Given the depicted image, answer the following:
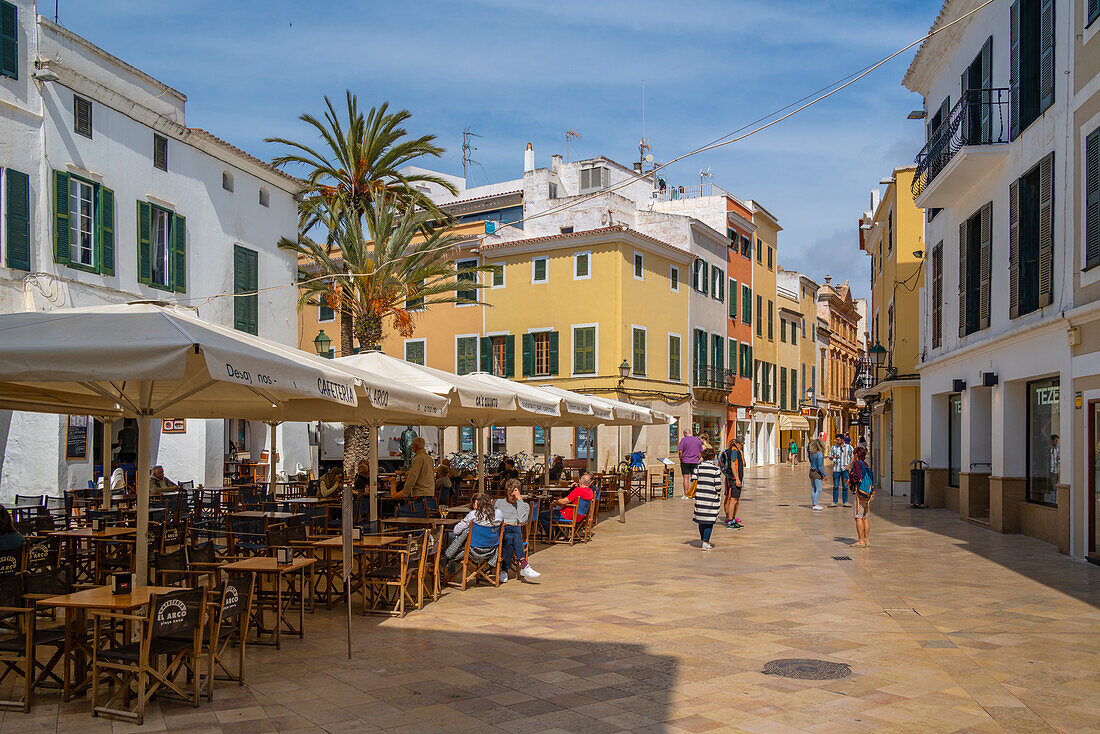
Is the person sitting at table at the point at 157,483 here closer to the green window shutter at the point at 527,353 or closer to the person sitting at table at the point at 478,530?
the person sitting at table at the point at 478,530

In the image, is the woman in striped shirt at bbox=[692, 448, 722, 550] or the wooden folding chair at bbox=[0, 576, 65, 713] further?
the woman in striped shirt at bbox=[692, 448, 722, 550]

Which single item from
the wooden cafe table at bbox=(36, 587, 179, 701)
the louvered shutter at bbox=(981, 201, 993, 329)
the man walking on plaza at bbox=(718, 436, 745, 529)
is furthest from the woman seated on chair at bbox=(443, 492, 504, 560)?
the louvered shutter at bbox=(981, 201, 993, 329)

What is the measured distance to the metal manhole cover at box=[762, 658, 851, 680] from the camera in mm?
6902

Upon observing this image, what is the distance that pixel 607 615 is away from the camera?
30.0 feet

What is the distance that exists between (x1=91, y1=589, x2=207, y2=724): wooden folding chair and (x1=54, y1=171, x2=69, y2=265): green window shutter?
1211 centimetres

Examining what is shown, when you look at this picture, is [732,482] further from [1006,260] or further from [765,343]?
[765,343]

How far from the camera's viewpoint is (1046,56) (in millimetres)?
14023

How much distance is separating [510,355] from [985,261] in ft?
66.1

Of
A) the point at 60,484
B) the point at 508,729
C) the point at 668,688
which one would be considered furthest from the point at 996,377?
the point at 60,484

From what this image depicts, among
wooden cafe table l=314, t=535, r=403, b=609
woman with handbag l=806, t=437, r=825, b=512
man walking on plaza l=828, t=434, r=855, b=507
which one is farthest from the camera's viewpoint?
man walking on plaza l=828, t=434, r=855, b=507

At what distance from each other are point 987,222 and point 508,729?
14949 mm

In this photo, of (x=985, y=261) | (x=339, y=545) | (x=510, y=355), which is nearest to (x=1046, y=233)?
(x=985, y=261)

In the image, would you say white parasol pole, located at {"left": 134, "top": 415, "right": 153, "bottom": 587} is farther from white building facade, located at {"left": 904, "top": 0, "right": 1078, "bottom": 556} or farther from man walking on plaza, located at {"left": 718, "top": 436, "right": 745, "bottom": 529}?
man walking on plaza, located at {"left": 718, "top": 436, "right": 745, "bottom": 529}

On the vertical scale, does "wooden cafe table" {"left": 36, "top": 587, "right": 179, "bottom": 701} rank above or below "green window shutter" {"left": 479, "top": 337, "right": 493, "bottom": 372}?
below
